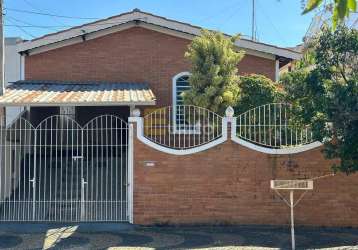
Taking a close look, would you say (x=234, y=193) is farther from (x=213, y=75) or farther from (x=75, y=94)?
(x=75, y=94)

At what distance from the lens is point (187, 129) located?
11.2m

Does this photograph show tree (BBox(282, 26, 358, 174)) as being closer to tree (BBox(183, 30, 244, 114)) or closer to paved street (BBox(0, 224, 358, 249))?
paved street (BBox(0, 224, 358, 249))

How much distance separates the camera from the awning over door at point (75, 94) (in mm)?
10769

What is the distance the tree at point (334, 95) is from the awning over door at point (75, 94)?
12.6 ft

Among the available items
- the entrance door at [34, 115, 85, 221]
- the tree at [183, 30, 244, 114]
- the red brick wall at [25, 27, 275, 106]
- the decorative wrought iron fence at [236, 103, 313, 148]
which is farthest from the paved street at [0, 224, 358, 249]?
the red brick wall at [25, 27, 275, 106]

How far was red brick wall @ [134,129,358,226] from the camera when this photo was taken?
32.3ft

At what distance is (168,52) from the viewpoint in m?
15.2

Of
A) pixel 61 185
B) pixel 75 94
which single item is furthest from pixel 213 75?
pixel 61 185

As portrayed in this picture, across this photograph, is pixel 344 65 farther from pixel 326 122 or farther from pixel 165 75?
pixel 165 75

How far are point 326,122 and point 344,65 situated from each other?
121cm

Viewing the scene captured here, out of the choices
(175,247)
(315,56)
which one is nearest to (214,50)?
(315,56)

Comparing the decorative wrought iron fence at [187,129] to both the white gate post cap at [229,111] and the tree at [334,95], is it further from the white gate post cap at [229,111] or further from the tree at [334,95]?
the tree at [334,95]

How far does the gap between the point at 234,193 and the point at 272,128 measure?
156 cm

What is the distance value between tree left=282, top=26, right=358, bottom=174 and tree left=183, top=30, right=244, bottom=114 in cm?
332
